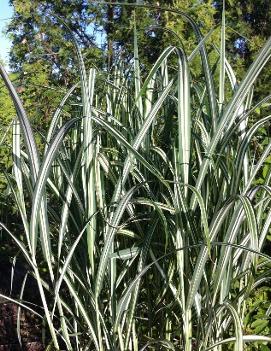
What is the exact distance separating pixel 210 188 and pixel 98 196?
1.25 ft

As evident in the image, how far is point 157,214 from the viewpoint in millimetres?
1833

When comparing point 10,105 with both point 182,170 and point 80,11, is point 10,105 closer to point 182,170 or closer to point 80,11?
point 80,11

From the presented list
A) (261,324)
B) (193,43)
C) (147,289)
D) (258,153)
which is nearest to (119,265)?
(147,289)

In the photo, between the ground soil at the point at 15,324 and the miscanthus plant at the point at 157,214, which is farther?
the ground soil at the point at 15,324

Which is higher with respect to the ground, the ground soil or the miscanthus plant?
the miscanthus plant

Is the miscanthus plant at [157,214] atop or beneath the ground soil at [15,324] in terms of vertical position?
atop

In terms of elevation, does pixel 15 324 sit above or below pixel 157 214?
below

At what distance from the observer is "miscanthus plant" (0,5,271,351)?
66.4 inches

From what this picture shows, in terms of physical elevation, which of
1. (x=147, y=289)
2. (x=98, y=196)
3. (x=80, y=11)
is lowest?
(x=147, y=289)

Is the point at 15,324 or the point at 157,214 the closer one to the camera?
the point at 157,214

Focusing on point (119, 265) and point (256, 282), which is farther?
point (119, 265)

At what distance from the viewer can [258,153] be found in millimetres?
2797

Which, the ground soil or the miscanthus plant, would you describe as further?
the ground soil

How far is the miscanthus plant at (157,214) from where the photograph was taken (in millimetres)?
1688
